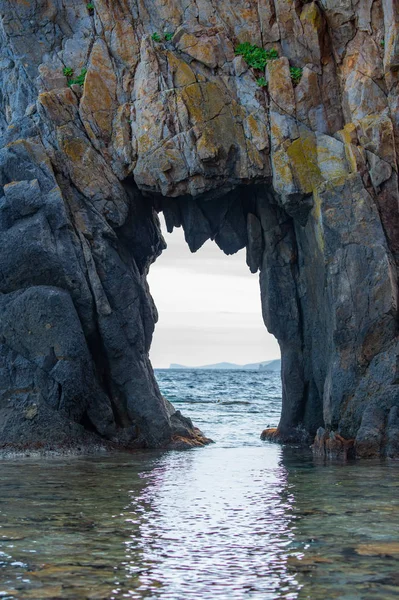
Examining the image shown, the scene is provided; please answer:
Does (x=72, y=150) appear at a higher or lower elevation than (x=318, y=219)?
higher

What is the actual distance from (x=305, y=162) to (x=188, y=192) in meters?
4.13

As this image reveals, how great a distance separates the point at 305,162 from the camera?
2738cm

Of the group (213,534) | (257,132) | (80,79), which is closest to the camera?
(213,534)

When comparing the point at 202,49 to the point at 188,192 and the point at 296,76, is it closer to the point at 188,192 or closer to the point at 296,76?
the point at 296,76

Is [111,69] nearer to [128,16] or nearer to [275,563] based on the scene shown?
[128,16]

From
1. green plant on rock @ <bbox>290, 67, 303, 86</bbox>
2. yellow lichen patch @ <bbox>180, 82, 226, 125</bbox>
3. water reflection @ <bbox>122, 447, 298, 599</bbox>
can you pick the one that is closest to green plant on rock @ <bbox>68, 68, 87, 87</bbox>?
yellow lichen patch @ <bbox>180, 82, 226, 125</bbox>

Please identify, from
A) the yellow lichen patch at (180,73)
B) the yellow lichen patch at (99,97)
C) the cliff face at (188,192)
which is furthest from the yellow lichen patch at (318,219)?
the yellow lichen patch at (99,97)

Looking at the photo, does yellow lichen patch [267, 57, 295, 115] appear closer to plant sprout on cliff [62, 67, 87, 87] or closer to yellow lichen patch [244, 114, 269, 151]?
yellow lichen patch [244, 114, 269, 151]

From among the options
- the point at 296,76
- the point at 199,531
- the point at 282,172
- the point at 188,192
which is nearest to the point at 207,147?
the point at 188,192

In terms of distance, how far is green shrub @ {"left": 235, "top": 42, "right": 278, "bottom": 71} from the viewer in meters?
28.6

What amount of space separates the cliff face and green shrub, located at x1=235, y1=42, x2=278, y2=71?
0.08m

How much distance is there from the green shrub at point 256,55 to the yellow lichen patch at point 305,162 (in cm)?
318

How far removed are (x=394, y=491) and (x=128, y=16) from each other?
21.1 m

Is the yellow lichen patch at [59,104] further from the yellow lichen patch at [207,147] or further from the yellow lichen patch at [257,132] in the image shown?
the yellow lichen patch at [257,132]
